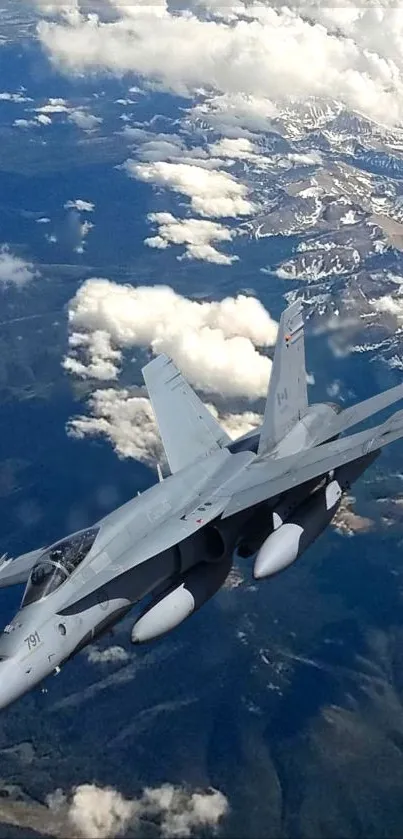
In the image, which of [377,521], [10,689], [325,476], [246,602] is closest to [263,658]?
[246,602]

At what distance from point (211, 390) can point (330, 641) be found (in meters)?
62.9

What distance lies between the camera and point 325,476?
A: 2511cm

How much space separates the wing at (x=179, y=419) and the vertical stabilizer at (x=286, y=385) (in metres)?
2.09

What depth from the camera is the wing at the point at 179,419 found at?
2739cm

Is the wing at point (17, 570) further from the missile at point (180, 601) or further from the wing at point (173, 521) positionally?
the missile at point (180, 601)

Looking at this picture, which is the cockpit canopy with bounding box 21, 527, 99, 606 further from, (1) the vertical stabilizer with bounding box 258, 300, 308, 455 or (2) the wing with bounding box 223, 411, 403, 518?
(1) the vertical stabilizer with bounding box 258, 300, 308, 455

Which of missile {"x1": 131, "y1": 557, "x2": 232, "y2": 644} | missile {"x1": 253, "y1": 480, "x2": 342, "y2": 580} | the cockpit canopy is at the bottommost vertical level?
missile {"x1": 131, "y1": 557, "x2": 232, "y2": 644}

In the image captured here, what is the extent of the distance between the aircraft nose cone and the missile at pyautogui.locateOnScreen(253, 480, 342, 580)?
7.40 meters

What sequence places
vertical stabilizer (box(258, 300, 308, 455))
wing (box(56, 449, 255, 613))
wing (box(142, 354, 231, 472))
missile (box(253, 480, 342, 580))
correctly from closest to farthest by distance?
wing (box(56, 449, 255, 613))
missile (box(253, 480, 342, 580))
vertical stabilizer (box(258, 300, 308, 455))
wing (box(142, 354, 231, 472))

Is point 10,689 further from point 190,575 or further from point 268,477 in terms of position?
point 268,477

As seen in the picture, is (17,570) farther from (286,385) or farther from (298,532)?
Result: (286,385)

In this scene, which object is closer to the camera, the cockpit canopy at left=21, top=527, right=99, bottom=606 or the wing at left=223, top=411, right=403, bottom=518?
the cockpit canopy at left=21, top=527, right=99, bottom=606

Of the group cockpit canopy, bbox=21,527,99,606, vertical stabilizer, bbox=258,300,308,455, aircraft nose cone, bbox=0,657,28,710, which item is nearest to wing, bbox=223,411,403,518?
vertical stabilizer, bbox=258,300,308,455

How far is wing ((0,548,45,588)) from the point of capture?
21.5 meters
